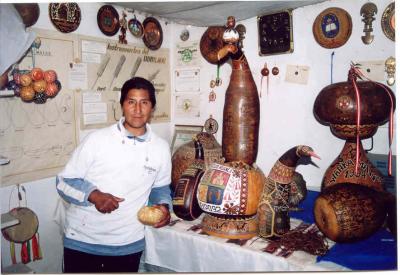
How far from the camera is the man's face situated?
1.26 metres

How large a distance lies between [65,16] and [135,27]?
0.43 m

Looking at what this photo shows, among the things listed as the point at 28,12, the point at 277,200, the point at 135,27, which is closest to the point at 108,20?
the point at 135,27

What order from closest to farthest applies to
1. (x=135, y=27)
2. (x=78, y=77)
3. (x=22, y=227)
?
(x=22, y=227)
(x=78, y=77)
(x=135, y=27)

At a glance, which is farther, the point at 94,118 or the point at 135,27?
the point at 135,27

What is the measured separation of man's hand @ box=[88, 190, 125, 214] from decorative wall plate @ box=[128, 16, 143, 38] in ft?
3.46

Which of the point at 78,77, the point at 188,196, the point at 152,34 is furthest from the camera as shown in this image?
the point at 152,34

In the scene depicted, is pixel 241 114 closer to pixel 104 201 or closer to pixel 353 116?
pixel 353 116

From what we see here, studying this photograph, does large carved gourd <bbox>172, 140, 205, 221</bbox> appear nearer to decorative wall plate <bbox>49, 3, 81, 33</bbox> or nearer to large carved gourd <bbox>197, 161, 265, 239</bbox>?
large carved gourd <bbox>197, 161, 265, 239</bbox>

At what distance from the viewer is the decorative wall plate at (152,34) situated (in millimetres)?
1973

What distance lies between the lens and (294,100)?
1728 millimetres

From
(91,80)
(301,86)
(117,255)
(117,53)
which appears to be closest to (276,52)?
(301,86)

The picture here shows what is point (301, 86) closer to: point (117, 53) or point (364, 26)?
point (364, 26)

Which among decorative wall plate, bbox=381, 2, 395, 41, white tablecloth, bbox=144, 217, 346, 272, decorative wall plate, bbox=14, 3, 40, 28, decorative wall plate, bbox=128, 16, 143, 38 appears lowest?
white tablecloth, bbox=144, 217, 346, 272

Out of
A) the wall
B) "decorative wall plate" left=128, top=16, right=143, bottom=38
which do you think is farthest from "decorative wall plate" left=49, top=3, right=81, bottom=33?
"decorative wall plate" left=128, top=16, right=143, bottom=38
